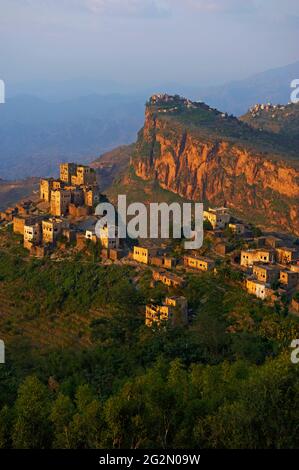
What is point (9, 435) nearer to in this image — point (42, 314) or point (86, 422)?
point (86, 422)

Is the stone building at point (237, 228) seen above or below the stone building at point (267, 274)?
above

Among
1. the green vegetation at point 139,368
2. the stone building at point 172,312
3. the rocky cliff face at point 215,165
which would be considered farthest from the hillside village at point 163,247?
the rocky cliff face at point 215,165

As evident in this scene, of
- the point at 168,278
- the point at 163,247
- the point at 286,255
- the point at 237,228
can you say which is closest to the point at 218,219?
the point at 237,228

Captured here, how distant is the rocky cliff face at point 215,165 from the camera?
39.7 m

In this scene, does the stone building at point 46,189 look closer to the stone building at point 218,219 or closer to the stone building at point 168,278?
the stone building at point 218,219

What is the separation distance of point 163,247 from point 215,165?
22.5 metres

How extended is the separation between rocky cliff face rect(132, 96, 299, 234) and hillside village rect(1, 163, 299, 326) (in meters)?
15.9

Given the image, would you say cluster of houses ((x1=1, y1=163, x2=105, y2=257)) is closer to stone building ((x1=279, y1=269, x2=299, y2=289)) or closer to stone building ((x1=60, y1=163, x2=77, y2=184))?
stone building ((x1=60, y1=163, x2=77, y2=184))

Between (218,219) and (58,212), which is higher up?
(218,219)

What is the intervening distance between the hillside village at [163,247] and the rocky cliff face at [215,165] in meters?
15.9

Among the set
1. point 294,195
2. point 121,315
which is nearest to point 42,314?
point 121,315

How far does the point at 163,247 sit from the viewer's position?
72.8 ft

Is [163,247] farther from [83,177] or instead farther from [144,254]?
[83,177]

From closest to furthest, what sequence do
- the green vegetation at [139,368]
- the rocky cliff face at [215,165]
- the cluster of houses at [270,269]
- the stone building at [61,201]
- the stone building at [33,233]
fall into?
1. the green vegetation at [139,368]
2. the cluster of houses at [270,269]
3. the stone building at [33,233]
4. the stone building at [61,201]
5. the rocky cliff face at [215,165]
